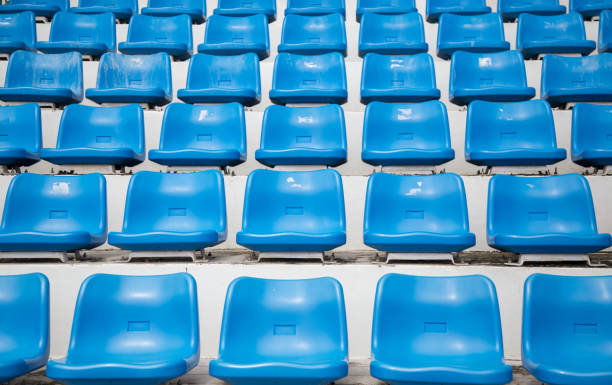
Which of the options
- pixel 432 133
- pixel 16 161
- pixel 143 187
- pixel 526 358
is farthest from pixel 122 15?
pixel 526 358

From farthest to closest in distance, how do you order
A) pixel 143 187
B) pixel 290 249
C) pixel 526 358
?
pixel 143 187, pixel 290 249, pixel 526 358

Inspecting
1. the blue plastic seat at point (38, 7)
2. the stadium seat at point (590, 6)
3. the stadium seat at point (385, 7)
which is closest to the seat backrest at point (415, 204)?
the stadium seat at point (385, 7)

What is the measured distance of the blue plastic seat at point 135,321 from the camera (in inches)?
46.0

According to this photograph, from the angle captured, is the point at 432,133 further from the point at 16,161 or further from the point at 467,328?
the point at 16,161

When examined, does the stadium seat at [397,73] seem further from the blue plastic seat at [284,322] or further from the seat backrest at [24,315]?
the seat backrest at [24,315]

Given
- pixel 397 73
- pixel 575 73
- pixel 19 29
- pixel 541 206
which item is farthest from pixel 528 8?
pixel 19 29

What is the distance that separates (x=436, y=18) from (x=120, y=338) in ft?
8.21

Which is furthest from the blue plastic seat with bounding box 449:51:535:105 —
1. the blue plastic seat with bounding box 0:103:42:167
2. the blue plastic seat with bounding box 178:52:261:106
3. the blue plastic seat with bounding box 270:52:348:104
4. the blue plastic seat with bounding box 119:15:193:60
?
the blue plastic seat with bounding box 0:103:42:167

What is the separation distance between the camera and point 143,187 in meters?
1.61

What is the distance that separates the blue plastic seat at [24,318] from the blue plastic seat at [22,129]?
711 mm

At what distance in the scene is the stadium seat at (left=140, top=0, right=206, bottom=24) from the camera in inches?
115

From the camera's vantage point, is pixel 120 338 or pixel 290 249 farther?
pixel 290 249

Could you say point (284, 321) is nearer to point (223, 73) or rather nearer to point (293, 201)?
point (293, 201)

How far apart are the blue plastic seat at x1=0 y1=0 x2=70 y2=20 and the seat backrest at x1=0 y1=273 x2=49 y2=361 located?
218 cm
